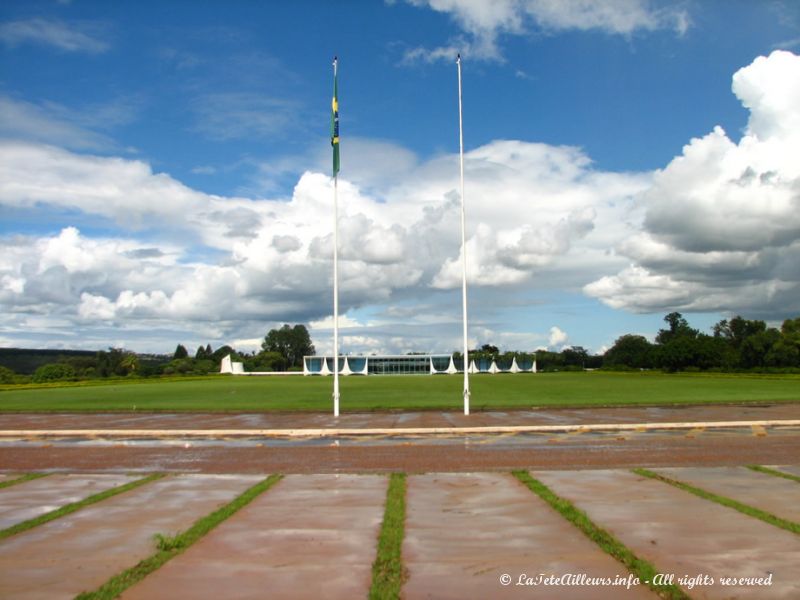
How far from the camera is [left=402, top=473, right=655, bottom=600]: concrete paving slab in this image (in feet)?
16.6

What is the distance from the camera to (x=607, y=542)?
20.5 feet

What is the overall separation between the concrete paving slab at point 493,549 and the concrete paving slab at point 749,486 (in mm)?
2535

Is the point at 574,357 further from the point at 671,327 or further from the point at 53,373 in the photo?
the point at 53,373

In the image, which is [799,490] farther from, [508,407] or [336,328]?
[508,407]

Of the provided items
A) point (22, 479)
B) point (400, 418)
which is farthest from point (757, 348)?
point (22, 479)

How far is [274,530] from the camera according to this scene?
6.91 meters

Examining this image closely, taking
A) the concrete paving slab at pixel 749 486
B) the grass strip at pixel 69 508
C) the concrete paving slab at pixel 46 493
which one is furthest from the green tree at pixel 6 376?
the concrete paving slab at pixel 749 486

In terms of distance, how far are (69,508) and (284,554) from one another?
12.0 feet

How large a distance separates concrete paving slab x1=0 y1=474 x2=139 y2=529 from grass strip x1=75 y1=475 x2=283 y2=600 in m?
2.17

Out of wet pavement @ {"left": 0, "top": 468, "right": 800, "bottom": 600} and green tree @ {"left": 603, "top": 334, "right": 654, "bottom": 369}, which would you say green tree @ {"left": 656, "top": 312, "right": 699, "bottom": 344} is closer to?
green tree @ {"left": 603, "top": 334, "right": 654, "bottom": 369}

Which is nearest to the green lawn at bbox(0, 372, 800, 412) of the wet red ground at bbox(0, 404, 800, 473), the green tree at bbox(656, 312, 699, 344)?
the wet red ground at bbox(0, 404, 800, 473)

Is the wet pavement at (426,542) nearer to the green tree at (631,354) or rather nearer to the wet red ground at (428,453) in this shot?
the wet red ground at (428,453)

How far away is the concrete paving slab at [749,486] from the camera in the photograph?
25.5 feet

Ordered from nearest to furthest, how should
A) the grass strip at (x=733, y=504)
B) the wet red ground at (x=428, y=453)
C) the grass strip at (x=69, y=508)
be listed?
the grass strip at (x=733, y=504)
the grass strip at (x=69, y=508)
the wet red ground at (x=428, y=453)
